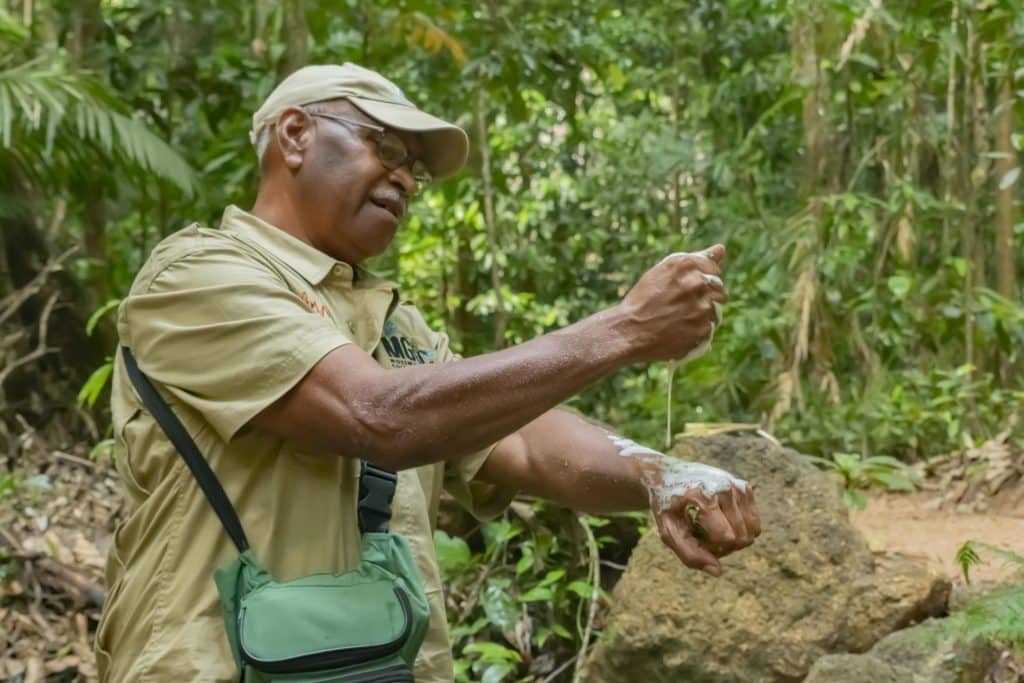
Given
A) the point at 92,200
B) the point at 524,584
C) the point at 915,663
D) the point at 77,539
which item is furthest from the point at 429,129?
the point at 92,200

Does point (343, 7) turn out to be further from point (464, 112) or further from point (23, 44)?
point (23, 44)

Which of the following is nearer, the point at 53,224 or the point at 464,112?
the point at 464,112

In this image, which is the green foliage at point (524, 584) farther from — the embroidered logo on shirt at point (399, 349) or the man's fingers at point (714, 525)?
the man's fingers at point (714, 525)

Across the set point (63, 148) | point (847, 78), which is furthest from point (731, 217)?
point (63, 148)

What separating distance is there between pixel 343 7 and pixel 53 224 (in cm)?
245

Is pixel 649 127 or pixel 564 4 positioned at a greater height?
pixel 564 4

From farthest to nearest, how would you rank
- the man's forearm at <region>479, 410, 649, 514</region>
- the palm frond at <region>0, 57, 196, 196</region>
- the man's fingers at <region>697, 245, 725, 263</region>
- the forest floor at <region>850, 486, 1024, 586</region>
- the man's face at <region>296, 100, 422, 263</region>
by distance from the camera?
the palm frond at <region>0, 57, 196, 196</region>, the forest floor at <region>850, 486, 1024, 586</region>, the man's forearm at <region>479, 410, 649, 514</region>, the man's face at <region>296, 100, 422, 263</region>, the man's fingers at <region>697, 245, 725, 263</region>

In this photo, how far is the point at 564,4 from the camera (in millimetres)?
7609

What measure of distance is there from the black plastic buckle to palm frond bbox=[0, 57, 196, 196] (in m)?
4.65

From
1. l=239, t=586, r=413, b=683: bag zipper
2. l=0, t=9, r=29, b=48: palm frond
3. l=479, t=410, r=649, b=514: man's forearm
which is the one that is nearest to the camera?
l=239, t=586, r=413, b=683: bag zipper

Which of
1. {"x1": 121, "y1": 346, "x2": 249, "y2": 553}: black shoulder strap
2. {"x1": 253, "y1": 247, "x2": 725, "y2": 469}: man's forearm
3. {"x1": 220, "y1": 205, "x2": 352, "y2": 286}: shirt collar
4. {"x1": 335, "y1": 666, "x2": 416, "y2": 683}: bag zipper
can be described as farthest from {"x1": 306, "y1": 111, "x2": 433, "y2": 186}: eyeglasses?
{"x1": 335, "y1": 666, "x2": 416, "y2": 683}: bag zipper

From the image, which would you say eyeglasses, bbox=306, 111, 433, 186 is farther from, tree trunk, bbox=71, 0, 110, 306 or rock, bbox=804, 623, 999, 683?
tree trunk, bbox=71, 0, 110, 306

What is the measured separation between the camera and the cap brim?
2570 millimetres

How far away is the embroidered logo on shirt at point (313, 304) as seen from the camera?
2367mm
